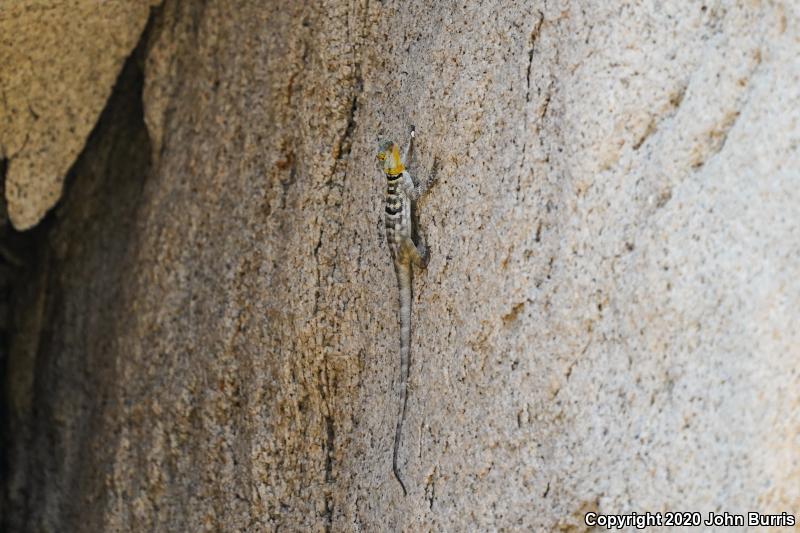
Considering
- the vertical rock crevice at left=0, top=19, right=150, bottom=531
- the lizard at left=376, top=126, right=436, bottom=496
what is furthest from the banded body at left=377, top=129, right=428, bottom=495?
the vertical rock crevice at left=0, top=19, right=150, bottom=531

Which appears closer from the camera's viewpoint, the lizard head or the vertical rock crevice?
the lizard head

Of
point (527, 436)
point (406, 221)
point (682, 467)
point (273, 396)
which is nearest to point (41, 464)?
point (273, 396)

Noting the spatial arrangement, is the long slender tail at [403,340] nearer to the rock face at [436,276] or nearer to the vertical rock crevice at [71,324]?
the rock face at [436,276]

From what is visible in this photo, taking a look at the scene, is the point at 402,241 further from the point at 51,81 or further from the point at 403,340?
the point at 51,81

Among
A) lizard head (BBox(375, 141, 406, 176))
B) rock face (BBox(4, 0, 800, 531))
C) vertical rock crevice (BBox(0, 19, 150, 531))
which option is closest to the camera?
rock face (BBox(4, 0, 800, 531))

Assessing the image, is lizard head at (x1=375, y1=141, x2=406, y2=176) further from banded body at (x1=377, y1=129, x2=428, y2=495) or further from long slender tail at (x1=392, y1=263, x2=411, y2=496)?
long slender tail at (x1=392, y1=263, x2=411, y2=496)

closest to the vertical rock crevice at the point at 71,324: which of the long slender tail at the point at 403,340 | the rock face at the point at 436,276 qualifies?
the rock face at the point at 436,276

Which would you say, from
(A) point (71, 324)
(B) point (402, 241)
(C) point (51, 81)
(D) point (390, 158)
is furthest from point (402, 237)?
(A) point (71, 324)
